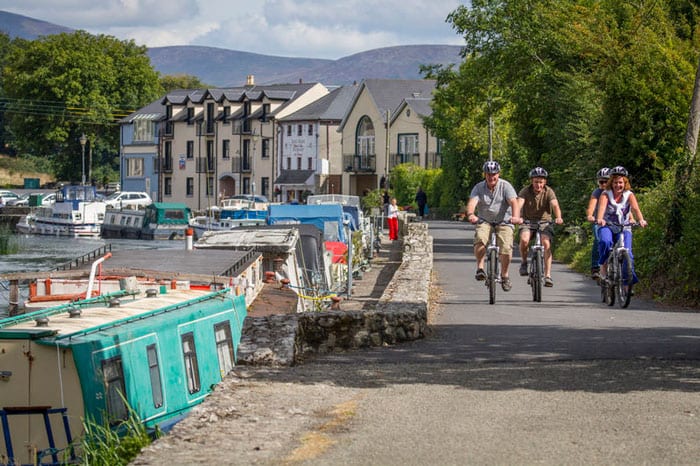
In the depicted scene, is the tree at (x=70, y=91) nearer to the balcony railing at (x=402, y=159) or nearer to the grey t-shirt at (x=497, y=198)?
the balcony railing at (x=402, y=159)

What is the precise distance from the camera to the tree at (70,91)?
117 metres

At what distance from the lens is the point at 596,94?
37.4 m

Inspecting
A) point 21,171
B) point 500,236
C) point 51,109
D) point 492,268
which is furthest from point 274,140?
point 500,236

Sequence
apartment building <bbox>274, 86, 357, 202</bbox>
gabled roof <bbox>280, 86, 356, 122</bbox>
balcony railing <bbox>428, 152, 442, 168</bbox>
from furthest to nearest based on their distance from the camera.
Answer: gabled roof <bbox>280, 86, 356, 122</bbox>
apartment building <bbox>274, 86, 357, 202</bbox>
balcony railing <bbox>428, 152, 442, 168</bbox>

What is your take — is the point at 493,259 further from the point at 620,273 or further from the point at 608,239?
the point at 620,273

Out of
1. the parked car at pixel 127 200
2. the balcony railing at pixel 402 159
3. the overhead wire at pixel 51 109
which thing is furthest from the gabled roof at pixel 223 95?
the parked car at pixel 127 200

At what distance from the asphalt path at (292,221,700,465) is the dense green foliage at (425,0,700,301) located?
6.65 metres

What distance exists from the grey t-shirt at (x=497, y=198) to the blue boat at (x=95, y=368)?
424cm

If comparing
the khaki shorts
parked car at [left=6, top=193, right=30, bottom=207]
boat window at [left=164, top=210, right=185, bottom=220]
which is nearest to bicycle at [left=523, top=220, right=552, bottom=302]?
the khaki shorts

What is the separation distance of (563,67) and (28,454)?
29.9 meters

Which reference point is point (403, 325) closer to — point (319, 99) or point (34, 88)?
point (319, 99)

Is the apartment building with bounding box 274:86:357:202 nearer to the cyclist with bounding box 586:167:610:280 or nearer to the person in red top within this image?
the person in red top

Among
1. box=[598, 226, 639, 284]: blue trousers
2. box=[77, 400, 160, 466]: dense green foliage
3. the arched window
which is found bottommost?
box=[77, 400, 160, 466]: dense green foliage

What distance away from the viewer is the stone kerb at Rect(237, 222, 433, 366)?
12609mm
